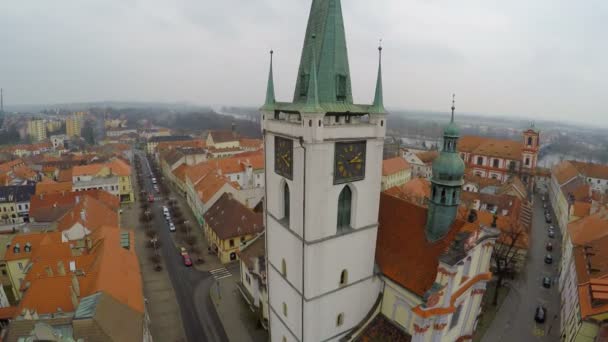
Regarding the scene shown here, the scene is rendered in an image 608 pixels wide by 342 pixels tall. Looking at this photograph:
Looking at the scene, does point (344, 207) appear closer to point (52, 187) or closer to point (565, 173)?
point (52, 187)

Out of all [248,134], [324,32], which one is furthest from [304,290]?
[248,134]

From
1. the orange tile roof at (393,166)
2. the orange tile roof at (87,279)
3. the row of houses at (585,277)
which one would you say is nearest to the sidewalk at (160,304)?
the orange tile roof at (87,279)

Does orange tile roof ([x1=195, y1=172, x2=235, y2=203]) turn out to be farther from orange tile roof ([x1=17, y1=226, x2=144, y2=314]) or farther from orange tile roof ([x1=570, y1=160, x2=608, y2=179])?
orange tile roof ([x1=570, y1=160, x2=608, y2=179])

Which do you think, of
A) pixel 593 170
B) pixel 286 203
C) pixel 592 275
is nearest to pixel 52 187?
pixel 286 203

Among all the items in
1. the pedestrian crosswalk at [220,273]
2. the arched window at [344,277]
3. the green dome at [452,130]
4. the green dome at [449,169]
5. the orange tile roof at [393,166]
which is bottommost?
the pedestrian crosswalk at [220,273]

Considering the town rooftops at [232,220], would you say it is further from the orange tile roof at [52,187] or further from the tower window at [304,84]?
the orange tile roof at [52,187]

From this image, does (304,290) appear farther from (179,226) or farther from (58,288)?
(179,226)

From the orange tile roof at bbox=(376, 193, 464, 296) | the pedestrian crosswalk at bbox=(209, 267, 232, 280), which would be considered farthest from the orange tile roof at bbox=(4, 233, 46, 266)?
the orange tile roof at bbox=(376, 193, 464, 296)
